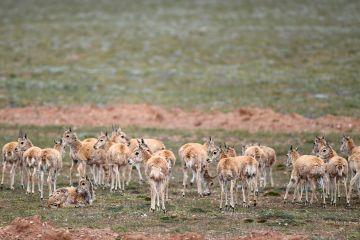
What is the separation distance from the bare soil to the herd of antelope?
9.86 feet

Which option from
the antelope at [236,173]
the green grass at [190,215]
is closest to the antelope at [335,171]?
the green grass at [190,215]

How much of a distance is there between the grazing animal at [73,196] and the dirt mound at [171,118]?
18.6 meters

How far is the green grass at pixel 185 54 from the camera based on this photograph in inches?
2119

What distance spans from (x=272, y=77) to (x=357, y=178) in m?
34.5

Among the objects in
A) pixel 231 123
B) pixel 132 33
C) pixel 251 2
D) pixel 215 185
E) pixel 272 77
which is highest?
pixel 251 2

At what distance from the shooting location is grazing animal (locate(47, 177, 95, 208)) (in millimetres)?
25141

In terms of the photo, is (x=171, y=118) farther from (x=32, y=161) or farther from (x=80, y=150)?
(x=32, y=161)

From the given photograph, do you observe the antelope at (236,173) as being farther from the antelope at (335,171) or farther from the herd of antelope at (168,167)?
the antelope at (335,171)

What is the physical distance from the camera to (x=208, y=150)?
29.8m

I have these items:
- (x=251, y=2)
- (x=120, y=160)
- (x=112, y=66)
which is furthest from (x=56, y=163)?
(x=251, y=2)

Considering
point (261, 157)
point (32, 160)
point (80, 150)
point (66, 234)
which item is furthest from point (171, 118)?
point (66, 234)

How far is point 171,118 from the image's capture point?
4722 cm

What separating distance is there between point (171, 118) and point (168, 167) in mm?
22390

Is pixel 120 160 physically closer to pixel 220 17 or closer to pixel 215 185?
pixel 215 185
